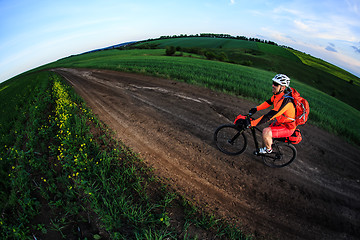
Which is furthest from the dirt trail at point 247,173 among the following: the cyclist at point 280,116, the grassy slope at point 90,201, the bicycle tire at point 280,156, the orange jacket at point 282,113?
the orange jacket at point 282,113

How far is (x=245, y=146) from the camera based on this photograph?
479 centimetres

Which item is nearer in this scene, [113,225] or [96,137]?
[113,225]

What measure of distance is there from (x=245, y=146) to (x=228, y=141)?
1.91 ft

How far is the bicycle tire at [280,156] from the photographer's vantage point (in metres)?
4.57

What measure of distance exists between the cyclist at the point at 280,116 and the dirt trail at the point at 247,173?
1131 millimetres

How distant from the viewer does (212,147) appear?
16.6 feet

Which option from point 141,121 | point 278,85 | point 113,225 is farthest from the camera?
point 141,121

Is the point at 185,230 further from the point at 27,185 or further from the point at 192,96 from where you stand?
the point at 192,96

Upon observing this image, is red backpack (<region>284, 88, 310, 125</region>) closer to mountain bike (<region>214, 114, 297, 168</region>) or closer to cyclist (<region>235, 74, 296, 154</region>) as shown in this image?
cyclist (<region>235, 74, 296, 154</region>)

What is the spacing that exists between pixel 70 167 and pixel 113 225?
6.89 ft

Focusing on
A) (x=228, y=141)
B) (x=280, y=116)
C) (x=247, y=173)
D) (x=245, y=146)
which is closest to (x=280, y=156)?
(x=245, y=146)

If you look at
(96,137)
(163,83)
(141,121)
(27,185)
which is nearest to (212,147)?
(141,121)

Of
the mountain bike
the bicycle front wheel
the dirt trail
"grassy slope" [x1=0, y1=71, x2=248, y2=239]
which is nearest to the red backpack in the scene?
the mountain bike

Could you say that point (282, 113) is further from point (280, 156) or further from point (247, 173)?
point (247, 173)
